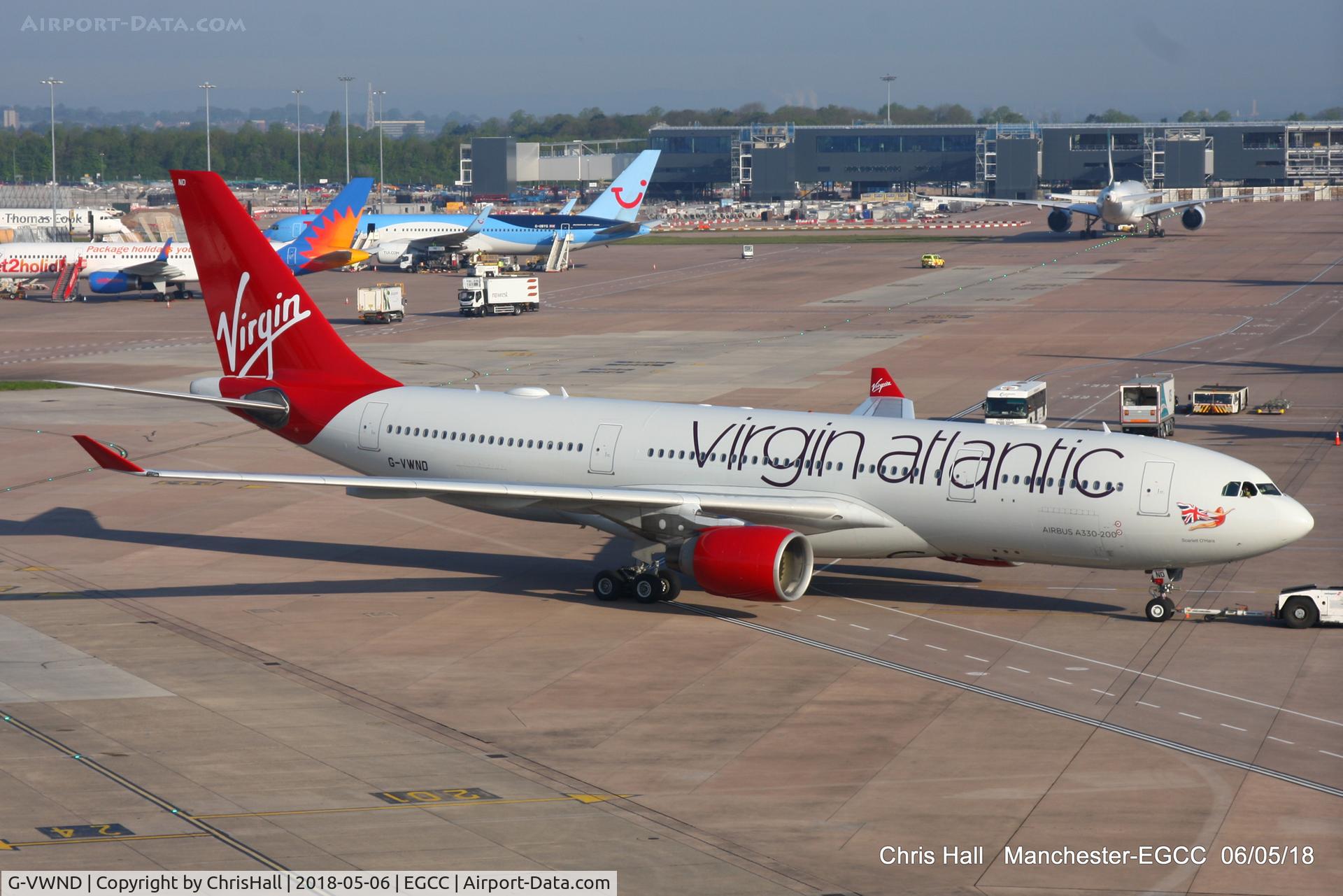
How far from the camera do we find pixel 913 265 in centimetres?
13362

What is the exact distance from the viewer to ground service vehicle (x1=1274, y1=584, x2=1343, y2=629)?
3200 centimetres

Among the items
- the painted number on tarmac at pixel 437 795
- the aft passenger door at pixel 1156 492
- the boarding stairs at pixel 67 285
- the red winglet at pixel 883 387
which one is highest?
the boarding stairs at pixel 67 285

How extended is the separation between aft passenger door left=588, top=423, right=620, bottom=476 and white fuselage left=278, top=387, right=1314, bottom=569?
34 mm

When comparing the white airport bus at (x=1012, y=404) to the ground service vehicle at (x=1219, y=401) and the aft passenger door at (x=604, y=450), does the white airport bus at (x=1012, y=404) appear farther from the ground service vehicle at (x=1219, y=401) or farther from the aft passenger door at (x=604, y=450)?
the aft passenger door at (x=604, y=450)

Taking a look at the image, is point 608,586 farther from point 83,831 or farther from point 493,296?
point 493,296

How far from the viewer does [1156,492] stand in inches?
1251

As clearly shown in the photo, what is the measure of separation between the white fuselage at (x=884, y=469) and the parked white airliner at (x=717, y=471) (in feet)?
0.15

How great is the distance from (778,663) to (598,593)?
633 cm

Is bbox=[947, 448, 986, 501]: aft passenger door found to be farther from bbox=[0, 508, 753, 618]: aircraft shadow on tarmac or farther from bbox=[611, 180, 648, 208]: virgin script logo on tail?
bbox=[611, 180, 648, 208]: virgin script logo on tail

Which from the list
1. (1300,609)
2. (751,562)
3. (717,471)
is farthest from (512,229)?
(1300,609)

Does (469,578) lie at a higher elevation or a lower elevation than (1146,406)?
lower

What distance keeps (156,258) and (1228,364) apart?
259ft

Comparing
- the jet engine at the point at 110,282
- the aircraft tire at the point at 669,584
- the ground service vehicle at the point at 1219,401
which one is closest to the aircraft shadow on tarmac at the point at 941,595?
the aircraft tire at the point at 669,584

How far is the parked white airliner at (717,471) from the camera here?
105 ft
